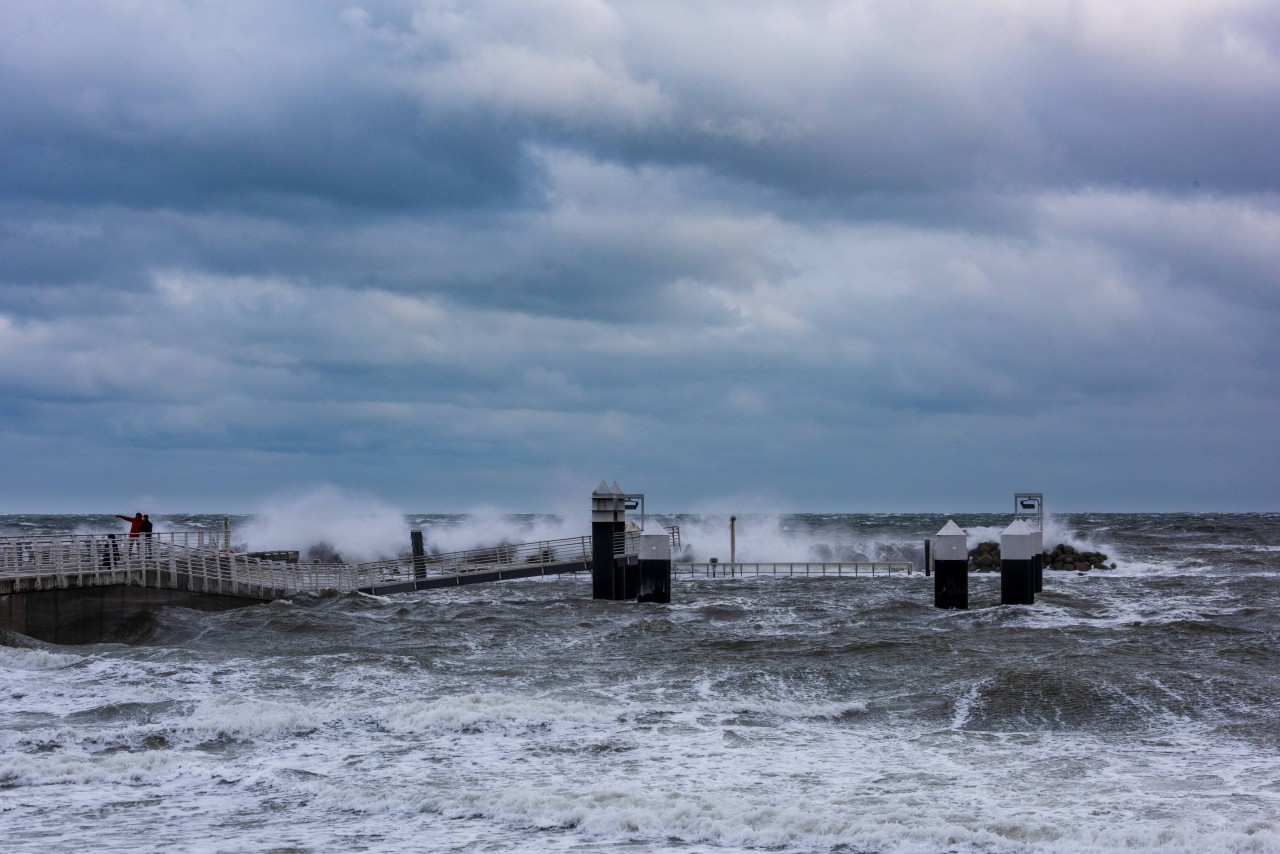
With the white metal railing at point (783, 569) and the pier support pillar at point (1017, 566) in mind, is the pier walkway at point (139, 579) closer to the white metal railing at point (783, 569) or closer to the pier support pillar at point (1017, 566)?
the pier support pillar at point (1017, 566)

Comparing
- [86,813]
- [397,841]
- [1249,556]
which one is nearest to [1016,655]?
[397,841]

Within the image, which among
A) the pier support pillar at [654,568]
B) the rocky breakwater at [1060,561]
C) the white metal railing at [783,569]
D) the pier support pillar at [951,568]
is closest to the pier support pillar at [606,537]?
the pier support pillar at [654,568]

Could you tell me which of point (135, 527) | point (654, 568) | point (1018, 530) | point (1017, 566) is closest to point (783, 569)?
point (654, 568)

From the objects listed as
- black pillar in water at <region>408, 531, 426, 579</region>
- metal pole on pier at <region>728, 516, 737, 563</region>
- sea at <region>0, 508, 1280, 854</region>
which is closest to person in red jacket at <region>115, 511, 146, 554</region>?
sea at <region>0, 508, 1280, 854</region>

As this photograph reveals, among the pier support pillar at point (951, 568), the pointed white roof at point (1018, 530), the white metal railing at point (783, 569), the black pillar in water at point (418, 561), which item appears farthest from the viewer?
the white metal railing at point (783, 569)

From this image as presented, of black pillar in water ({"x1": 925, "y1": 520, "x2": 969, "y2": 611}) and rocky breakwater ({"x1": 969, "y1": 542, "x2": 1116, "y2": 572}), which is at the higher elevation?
black pillar in water ({"x1": 925, "y1": 520, "x2": 969, "y2": 611})

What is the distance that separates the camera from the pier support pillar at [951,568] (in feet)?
A: 96.5

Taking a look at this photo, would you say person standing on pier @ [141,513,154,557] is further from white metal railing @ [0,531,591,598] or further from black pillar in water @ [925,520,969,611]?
black pillar in water @ [925,520,969,611]

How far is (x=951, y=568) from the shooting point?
2998cm

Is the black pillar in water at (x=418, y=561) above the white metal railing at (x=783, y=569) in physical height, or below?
above

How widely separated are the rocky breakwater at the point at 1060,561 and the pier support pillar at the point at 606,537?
23.6 meters

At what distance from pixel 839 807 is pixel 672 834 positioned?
1663 millimetres

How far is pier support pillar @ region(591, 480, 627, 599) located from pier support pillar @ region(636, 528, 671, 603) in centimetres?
80

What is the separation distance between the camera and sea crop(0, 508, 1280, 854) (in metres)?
10.2
